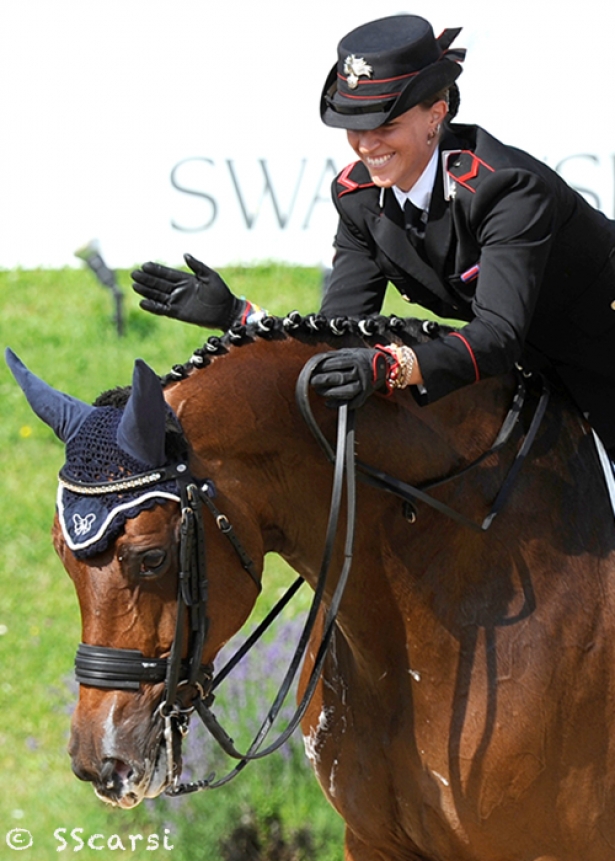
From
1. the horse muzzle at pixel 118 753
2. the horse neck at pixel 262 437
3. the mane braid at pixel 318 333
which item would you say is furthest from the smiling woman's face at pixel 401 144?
the horse muzzle at pixel 118 753

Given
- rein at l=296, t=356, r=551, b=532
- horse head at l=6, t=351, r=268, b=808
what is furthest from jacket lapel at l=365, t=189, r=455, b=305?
horse head at l=6, t=351, r=268, b=808

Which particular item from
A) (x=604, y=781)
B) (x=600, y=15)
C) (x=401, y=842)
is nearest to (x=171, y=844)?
(x=401, y=842)

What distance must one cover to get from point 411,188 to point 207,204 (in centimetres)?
465

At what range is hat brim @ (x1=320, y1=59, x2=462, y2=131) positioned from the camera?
115 inches

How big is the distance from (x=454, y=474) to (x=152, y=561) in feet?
2.51

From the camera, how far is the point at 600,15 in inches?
292

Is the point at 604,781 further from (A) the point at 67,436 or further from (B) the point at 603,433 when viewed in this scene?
(A) the point at 67,436

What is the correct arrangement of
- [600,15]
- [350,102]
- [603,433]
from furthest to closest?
1. [600,15]
2. [603,433]
3. [350,102]

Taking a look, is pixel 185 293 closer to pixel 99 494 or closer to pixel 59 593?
pixel 99 494

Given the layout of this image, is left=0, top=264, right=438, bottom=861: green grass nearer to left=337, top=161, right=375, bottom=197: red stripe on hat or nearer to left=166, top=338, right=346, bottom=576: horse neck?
left=166, top=338, right=346, bottom=576: horse neck

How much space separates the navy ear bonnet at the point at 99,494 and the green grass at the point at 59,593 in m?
2.54

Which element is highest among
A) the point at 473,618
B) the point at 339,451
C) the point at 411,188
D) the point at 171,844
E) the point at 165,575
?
the point at 411,188

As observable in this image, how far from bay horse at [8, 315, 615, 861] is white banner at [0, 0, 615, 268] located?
4.53m

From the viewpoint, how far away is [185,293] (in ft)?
10.8
